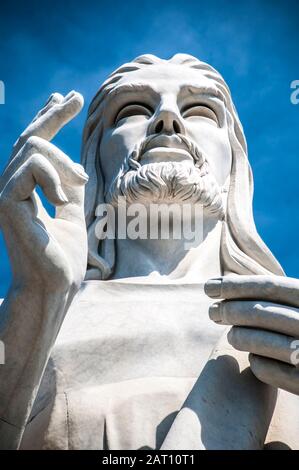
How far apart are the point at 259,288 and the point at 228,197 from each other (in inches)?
119

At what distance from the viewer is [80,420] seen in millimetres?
4941

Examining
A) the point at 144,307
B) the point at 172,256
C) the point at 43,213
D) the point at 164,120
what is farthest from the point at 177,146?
the point at 43,213

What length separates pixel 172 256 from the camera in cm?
686

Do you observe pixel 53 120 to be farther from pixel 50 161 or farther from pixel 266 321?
pixel 266 321

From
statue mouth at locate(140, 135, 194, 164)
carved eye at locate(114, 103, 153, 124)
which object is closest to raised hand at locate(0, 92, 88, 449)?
statue mouth at locate(140, 135, 194, 164)

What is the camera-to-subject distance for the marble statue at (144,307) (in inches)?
178

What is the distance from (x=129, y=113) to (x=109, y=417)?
11.6 feet

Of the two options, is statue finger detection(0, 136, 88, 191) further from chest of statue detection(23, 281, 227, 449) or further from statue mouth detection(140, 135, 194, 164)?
statue mouth detection(140, 135, 194, 164)

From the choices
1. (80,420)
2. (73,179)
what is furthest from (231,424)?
(73,179)

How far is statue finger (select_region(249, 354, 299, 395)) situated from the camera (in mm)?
4551

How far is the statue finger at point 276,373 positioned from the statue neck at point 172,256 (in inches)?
75.1

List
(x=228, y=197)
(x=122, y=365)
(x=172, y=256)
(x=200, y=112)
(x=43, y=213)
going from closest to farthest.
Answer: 1. (x=43, y=213)
2. (x=122, y=365)
3. (x=172, y=256)
4. (x=228, y=197)
5. (x=200, y=112)

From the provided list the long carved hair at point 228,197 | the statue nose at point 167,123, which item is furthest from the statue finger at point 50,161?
the statue nose at point 167,123

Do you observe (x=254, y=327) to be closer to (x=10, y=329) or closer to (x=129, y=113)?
(x=10, y=329)
